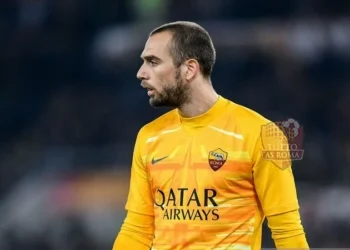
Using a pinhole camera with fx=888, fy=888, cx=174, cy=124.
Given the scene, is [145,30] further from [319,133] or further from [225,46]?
[319,133]

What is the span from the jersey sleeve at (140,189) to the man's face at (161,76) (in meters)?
0.21

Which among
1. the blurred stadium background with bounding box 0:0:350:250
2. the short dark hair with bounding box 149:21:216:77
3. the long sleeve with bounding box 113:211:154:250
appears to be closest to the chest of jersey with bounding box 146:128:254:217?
the long sleeve with bounding box 113:211:154:250

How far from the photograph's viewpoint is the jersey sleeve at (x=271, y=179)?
3.04 m

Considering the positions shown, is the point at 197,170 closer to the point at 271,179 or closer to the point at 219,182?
the point at 219,182

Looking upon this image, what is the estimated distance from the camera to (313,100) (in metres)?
8.74

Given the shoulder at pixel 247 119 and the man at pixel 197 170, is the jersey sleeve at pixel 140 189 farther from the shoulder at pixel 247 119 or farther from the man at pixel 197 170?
the shoulder at pixel 247 119

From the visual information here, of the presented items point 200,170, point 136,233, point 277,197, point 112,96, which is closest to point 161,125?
point 200,170

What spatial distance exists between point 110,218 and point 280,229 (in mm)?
4516

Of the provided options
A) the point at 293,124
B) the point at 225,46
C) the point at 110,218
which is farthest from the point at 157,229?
the point at 225,46

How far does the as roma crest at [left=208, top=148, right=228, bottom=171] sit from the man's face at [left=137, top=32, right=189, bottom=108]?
230 mm

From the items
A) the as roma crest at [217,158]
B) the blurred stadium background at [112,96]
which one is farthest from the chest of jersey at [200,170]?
the blurred stadium background at [112,96]

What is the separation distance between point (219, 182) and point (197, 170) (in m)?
0.10

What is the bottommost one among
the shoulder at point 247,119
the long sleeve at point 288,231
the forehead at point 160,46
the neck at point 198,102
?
the long sleeve at point 288,231

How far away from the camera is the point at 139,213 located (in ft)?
10.7
